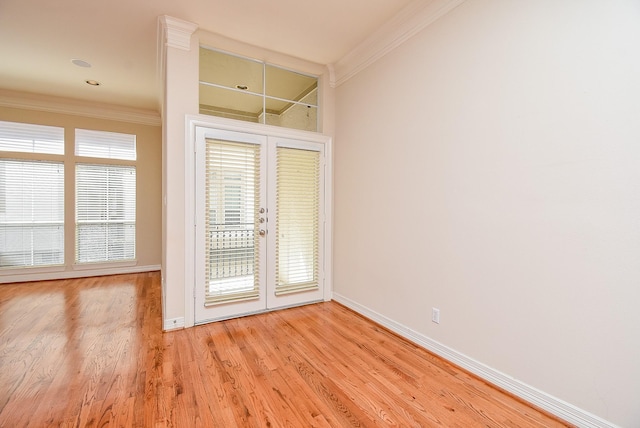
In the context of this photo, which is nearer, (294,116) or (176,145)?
(176,145)

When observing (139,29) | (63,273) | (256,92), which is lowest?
(63,273)

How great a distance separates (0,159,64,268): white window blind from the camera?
4.56m

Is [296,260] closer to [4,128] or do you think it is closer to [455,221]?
[455,221]

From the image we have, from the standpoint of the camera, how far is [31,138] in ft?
15.3

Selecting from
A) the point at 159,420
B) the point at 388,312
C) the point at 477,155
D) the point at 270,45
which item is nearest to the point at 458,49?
the point at 477,155

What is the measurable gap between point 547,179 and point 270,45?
9.92ft

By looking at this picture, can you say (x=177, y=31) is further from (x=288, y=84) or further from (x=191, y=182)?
(x=191, y=182)

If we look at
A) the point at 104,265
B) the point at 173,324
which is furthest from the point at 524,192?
the point at 104,265

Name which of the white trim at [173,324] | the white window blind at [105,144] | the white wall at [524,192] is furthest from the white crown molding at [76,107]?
the white wall at [524,192]

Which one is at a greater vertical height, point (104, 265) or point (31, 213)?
point (31, 213)

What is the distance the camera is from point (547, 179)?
179 cm

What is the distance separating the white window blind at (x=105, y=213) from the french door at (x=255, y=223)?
3295 millimetres

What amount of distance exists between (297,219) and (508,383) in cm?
251

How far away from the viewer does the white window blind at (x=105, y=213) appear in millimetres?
4996
